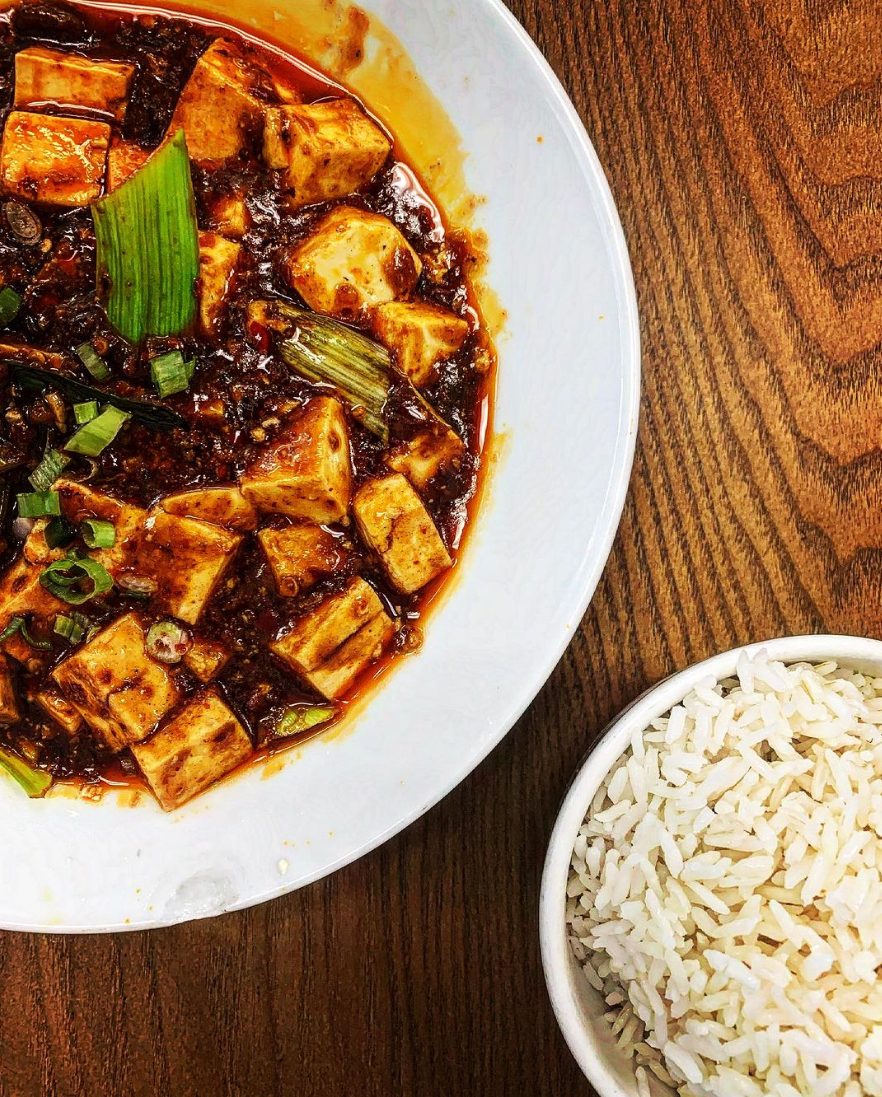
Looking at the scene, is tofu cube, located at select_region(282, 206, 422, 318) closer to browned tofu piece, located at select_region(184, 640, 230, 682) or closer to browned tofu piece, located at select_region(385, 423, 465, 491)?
browned tofu piece, located at select_region(385, 423, 465, 491)

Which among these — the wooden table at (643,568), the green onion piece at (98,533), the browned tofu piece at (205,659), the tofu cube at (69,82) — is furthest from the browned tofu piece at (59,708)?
the tofu cube at (69,82)

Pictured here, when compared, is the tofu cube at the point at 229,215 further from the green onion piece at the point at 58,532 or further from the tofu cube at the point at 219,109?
the green onion piece at the point at 58,532

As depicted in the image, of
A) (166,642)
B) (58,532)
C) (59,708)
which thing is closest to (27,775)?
(59,708)

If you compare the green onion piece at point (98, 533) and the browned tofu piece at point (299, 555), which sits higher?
the green onion piece at point (98, 533)

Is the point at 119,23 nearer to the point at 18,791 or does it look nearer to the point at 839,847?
the point at 18,791

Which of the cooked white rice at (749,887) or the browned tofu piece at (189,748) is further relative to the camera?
the browned tofu piece at (189,748)

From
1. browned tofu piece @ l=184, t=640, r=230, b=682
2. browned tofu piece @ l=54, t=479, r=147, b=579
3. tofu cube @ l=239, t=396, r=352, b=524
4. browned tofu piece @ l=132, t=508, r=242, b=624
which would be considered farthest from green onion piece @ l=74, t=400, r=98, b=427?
browned tofu piece @ l=184, t=640, r=230, b=682
